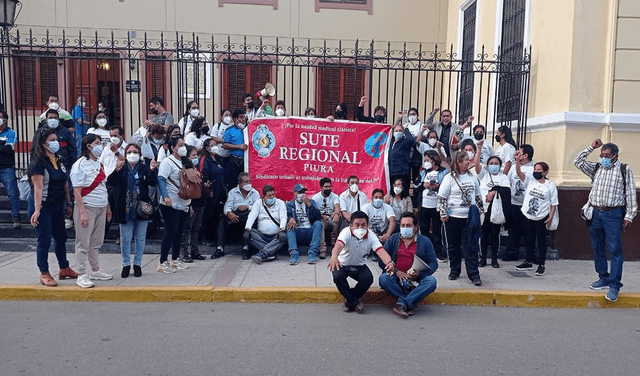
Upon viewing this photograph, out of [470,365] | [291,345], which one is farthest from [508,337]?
[291,345]

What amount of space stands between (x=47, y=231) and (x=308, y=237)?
3.78 m

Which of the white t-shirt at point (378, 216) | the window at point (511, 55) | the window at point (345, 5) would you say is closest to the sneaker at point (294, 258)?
the white t-shirt at point (378, 216)

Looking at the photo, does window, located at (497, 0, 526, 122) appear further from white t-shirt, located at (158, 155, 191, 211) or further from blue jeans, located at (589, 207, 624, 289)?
white t-shirt, located at (158, 155, 191, 211)

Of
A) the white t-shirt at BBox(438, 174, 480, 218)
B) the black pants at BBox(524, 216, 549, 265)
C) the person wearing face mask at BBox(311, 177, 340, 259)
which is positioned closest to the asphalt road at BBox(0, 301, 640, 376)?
the white t-shirt at BBox(438, 174, 480, 218)

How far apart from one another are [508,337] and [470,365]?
0.99 metres

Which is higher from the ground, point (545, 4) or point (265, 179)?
point (545, 4)

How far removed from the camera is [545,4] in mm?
9797

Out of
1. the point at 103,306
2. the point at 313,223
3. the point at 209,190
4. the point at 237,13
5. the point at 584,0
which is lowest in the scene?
the point at 103,306

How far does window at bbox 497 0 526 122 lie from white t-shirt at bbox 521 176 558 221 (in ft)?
8.81

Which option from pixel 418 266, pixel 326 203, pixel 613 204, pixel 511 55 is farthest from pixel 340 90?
pixel 418 266

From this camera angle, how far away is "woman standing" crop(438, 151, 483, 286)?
7508 mm

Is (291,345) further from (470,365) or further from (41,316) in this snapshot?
(41,316)

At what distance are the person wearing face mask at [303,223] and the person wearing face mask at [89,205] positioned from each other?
274 centimetres

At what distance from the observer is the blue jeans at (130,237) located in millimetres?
7379
